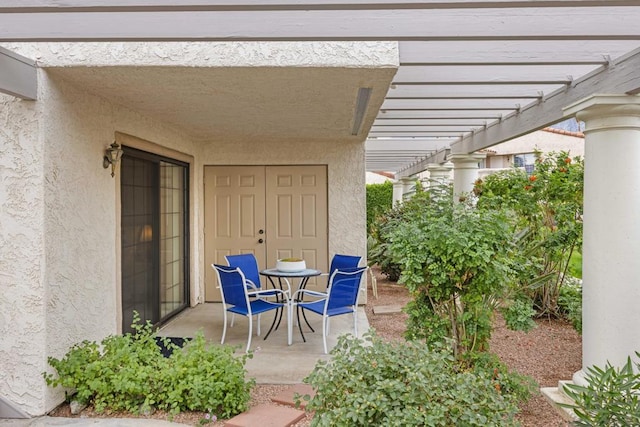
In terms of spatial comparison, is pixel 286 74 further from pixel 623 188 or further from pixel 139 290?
pixel 139 290

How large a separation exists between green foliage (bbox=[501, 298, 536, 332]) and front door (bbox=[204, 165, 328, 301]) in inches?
153

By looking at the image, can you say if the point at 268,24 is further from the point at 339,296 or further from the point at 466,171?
the point at 466,171

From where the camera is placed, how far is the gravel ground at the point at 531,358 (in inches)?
140

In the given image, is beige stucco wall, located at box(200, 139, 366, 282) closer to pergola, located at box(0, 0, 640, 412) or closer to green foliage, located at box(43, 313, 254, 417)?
pergola, located at box(0, 0, 640, 412)

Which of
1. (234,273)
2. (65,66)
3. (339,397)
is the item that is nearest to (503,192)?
(234,273)

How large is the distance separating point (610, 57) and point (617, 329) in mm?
2091

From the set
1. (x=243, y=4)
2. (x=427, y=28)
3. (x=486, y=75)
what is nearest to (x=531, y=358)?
(x=486, y=75)

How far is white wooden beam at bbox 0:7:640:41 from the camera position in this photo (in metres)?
2.93

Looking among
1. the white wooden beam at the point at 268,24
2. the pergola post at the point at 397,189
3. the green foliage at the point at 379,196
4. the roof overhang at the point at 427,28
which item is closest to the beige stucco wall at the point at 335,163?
the roof overhang at the point at 427,28

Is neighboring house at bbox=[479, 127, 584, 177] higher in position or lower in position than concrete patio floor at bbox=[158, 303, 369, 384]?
higher

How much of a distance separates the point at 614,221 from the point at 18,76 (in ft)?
14.7

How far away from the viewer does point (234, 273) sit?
16.4 feet

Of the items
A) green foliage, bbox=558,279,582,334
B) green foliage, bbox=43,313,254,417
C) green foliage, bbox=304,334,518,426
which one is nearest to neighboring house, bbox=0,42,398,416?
green foliage, bbox=43,313,254,417

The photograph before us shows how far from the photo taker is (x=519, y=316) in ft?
12.8
